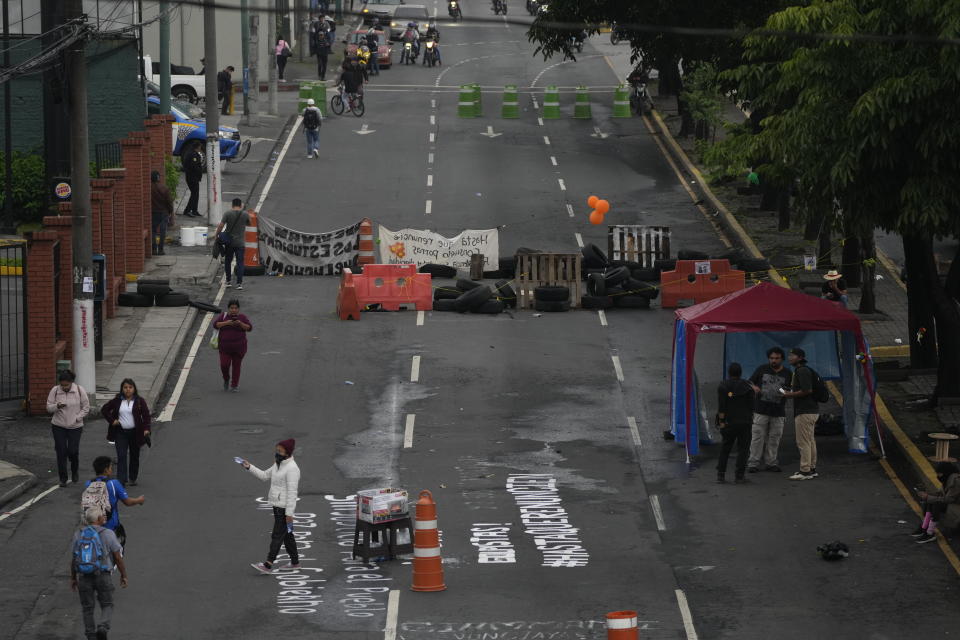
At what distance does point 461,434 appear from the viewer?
2384 cm

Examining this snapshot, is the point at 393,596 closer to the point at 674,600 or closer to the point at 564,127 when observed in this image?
the point at 674,600

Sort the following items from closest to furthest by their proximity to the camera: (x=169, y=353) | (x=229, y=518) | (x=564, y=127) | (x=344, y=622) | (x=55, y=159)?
(x=344, y=622), (x=229, y=518), (x=169, y=353), (x=55, y=159), (x=564, y=127)

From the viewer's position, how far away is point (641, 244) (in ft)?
118

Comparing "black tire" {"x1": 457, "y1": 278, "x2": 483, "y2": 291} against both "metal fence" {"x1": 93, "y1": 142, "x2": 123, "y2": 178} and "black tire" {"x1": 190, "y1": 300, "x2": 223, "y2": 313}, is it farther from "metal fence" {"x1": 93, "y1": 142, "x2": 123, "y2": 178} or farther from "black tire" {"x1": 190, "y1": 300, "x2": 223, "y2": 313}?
"metal fence" {"x1": 93, "y1": 142, "x2": 123, "y2": 178}

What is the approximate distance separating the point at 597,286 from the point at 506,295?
180cm

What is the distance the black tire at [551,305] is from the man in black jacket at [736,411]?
1060 cm

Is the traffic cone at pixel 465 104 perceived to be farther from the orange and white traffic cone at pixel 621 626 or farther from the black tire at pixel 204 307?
the orange and white traffic cone at pixel 621 626

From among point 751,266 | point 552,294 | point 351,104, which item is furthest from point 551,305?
point 351,104

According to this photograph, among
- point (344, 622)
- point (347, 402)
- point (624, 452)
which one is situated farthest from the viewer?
point (347, 402)

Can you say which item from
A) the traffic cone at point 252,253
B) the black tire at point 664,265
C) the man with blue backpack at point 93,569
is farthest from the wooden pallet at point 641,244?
the man with blue backpack at point 93,569

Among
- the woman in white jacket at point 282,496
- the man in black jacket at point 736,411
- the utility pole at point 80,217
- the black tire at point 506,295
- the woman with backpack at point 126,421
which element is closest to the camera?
the woman in white jacket at point 282,496

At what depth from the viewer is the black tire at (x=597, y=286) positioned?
32.3 metres

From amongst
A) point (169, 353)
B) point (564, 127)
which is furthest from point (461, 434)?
point (564, 127)

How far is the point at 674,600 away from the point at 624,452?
20.4 ft
